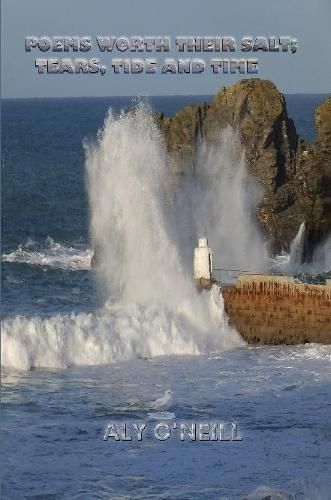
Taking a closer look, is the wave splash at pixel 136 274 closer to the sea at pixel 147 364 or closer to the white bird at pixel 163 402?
the sea at pixel 147 364

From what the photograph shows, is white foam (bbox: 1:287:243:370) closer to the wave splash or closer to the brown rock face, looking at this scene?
the wave splash

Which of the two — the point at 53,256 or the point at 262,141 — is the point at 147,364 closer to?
the point at 262,141

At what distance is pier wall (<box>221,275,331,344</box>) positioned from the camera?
34750 millimetres

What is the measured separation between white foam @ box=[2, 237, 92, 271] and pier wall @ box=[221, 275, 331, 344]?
13.2 m

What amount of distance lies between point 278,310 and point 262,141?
1636 centimetres

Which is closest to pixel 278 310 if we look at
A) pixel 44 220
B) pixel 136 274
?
pixel 136 274

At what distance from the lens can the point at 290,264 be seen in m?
47.6

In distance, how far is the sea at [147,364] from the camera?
25.2 m

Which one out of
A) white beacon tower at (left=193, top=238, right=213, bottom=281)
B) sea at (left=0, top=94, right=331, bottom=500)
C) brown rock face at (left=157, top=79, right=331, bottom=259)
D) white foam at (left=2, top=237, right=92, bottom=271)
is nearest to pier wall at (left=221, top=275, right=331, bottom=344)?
sea at (left=0, top=94, right=331, bottom=500)

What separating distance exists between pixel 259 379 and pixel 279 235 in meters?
18.6

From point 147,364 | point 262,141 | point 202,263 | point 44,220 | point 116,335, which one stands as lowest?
point 147,364

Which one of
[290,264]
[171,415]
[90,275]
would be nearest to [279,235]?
[290,264]

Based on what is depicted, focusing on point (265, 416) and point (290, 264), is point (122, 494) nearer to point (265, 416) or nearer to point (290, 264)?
point (265, 416)

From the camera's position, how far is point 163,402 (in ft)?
96.0
